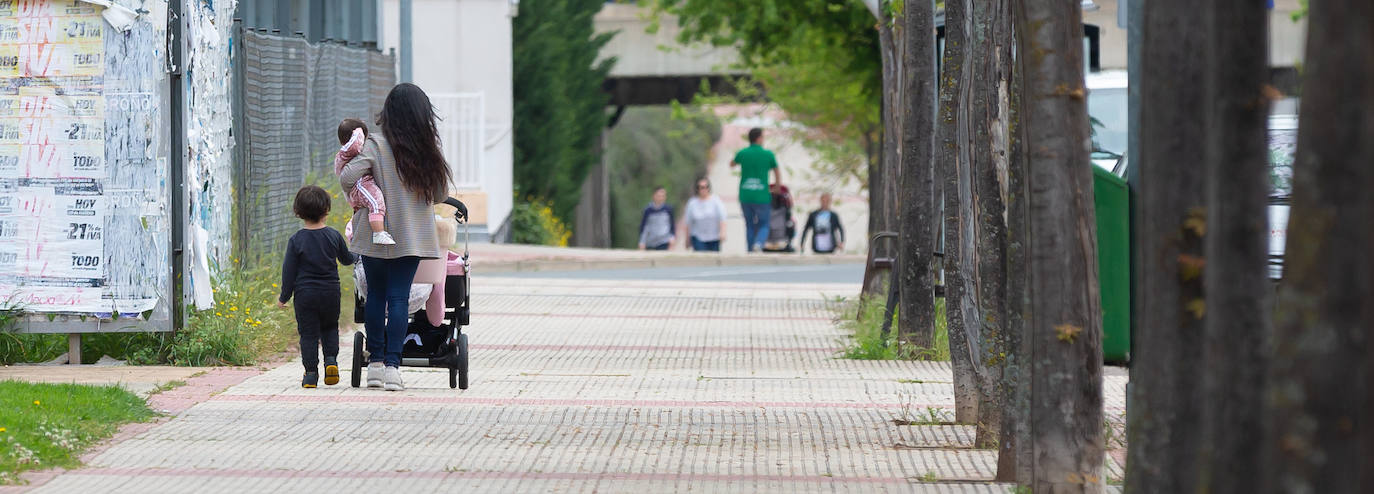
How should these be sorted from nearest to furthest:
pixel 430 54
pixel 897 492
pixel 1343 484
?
1. pixel 1343 484
2. pixel 897 492
3. pixel 430 54

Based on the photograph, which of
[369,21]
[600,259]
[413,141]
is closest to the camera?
[413,141]

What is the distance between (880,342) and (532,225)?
65.6ft

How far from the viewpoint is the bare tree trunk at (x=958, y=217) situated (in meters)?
8.10

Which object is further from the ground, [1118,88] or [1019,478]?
[1118,88]

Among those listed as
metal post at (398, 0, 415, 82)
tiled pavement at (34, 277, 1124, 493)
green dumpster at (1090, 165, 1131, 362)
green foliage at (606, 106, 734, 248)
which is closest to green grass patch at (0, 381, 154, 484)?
tiled pavement at (34, 277, 1124, 493)

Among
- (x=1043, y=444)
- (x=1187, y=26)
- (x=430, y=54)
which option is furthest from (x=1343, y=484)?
(x=430, y=54)

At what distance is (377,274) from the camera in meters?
A: 9.05

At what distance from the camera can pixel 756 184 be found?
25375 mm

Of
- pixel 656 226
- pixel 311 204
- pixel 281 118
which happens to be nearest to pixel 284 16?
pixel 281 118

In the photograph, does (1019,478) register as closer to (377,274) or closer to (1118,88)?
(377,274)

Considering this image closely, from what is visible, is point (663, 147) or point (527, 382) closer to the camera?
point (527, 382)

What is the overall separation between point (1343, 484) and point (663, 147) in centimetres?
5051

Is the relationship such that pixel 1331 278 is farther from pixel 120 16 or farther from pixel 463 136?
pixel 463 136

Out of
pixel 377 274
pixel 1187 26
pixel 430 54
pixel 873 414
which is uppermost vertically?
pixel 430 54
